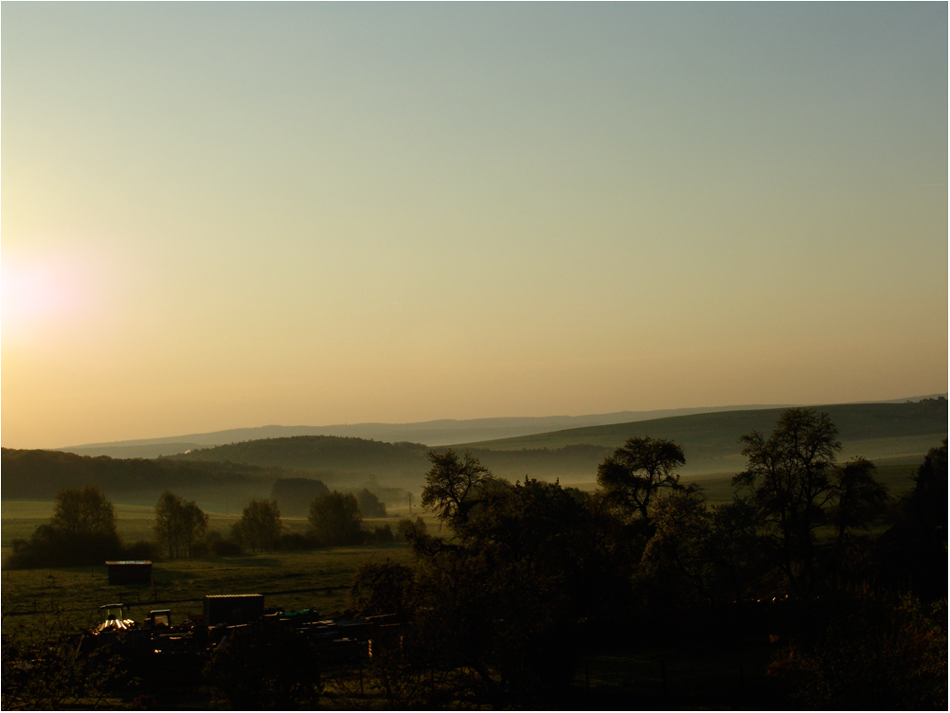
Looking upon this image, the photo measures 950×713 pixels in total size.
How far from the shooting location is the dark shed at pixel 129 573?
7519cm

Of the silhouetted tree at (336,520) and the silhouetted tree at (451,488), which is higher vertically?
the silhouetted tree at (451,488)

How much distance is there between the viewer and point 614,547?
51125mm

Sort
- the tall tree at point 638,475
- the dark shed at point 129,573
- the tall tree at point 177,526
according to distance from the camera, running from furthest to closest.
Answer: the tall tree at point 177,526
the dark shed at point 129,573
the tall tree at point 638,475

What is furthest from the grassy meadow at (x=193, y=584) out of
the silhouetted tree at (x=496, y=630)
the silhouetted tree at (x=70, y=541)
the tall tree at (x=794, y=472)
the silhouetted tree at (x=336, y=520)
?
the tall tree at (x=794, y=472)

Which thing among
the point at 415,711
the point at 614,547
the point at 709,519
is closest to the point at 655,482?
the point at 709,519

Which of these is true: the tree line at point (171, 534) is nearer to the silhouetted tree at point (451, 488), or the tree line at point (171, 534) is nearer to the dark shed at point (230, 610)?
the dark shed at point (230, 610)

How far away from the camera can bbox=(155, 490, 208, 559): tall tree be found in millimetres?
110312

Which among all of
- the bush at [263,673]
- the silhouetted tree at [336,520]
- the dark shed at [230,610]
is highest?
the bush at [263,673]

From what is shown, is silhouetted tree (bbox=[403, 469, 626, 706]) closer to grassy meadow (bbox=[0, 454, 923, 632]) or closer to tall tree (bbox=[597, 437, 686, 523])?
Answer: tall tree (bbox=[597, 437, 686, 523])

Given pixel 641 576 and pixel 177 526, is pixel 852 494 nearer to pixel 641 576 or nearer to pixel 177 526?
pixel 641 576

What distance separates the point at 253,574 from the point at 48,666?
58.3 meters

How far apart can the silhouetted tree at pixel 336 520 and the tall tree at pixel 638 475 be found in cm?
6595

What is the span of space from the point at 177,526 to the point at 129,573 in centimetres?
3761

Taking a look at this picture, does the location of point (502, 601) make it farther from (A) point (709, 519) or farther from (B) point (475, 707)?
(A) point (709, 519)
